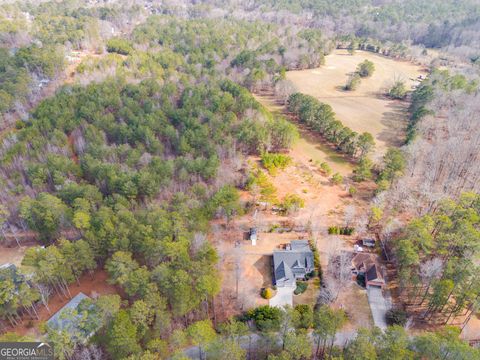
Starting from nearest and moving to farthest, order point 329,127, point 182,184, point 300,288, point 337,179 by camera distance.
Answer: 1. point 300,288
2. point 182,184
3. point 337,179
4. point 329,127

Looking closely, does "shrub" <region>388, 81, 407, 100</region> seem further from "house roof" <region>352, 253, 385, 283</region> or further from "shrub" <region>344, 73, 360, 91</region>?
"house roof" <region>352, 253, 385, 283</region>

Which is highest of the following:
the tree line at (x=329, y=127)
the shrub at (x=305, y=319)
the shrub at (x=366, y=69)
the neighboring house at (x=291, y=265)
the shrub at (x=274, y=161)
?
the shrub at (x=366, y=69)

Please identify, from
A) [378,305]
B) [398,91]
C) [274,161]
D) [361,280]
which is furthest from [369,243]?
[398,91]

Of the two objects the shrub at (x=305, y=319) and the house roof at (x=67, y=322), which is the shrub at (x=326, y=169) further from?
the house roof at (x=67, y=322)

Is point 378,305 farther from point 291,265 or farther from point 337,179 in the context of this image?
point 337,179

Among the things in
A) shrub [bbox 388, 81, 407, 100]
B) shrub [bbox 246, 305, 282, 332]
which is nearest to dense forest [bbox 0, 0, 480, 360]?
shrub [bbox 246, 305, 282, 332]

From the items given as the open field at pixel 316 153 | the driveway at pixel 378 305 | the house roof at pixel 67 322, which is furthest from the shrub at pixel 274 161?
the house roof at pixel 67 322
